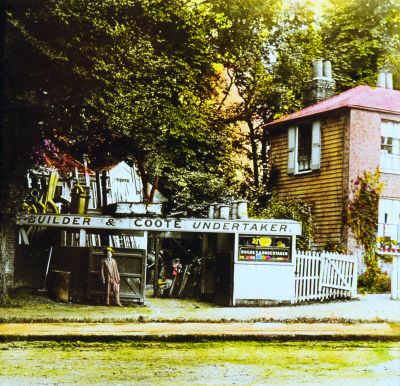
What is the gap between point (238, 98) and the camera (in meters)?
8.95

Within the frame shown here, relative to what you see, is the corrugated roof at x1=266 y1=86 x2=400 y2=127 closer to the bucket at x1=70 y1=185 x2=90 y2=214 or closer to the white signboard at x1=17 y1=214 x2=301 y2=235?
the white signboard at x1=17 y1=214 x2=301 y2=235

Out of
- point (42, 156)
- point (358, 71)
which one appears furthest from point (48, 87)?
point (358, 71)

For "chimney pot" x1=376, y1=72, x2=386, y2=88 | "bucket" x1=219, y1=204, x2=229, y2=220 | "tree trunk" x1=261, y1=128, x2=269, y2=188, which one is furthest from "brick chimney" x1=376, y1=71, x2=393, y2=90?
"bucket" x1=219, y1=204, x2=229, y2=220

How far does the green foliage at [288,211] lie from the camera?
31.6 ft

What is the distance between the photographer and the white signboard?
397 inches

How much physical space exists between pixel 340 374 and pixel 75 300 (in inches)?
185

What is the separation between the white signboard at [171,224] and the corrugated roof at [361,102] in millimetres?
1423

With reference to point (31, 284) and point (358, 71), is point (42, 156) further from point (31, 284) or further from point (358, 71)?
point (358, 71)

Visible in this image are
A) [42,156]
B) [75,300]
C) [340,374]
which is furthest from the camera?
[75,300]

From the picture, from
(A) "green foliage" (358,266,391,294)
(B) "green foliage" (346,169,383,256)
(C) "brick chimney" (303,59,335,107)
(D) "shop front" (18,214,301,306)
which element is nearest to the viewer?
(C) "brick chimney" (303,59,335,107)

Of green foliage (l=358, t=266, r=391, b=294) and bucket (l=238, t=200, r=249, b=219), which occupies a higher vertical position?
bucket (l=238, t=200, r=249, b=219)

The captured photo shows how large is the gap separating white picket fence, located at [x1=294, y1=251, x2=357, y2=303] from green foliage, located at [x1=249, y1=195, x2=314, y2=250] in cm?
35

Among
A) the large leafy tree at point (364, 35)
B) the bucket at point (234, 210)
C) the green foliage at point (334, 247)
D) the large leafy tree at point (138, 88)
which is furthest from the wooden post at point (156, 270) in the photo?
the large leafy tree at point (364, 35)

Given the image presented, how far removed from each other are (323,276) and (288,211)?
1.18 meters
